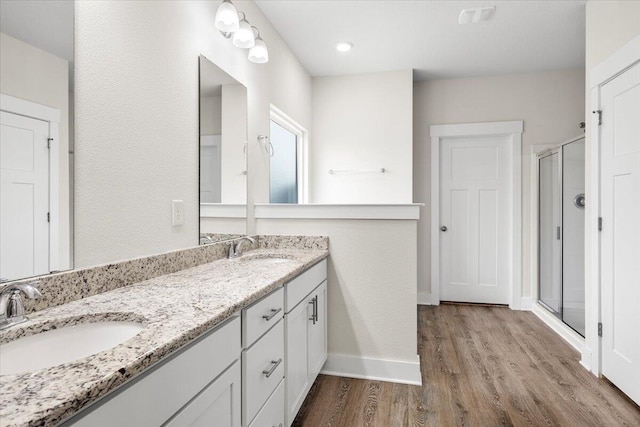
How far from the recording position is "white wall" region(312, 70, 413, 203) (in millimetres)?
3871

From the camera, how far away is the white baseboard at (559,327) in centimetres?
279

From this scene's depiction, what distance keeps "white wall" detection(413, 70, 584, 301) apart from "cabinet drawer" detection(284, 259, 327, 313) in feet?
7.53

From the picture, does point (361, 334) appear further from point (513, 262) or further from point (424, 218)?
point (513, 262)

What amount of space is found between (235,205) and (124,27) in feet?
3.66

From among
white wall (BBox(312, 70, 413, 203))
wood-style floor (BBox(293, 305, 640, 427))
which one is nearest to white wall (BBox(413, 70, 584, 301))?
white wall (BBox(312, 70, 413, 203))

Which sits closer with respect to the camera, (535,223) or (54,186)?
(54,186)

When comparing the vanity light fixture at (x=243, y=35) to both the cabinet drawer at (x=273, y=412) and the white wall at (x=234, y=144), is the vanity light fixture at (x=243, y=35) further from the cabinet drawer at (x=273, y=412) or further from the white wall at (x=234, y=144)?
the cabinet drawer at (x=273, y=412)

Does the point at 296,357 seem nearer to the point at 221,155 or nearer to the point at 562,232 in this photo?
the point at 221,155

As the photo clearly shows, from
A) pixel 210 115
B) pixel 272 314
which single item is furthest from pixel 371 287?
pixel 210 115

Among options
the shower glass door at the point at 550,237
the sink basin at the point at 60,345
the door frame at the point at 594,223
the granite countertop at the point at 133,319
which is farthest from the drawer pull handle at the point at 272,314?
the shower glass door at the point at 550,237

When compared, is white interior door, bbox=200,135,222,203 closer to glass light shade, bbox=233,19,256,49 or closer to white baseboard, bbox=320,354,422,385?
glass light shade, bbox=233,19,256,49

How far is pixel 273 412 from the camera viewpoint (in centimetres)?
145

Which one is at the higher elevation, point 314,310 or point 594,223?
point 594,223

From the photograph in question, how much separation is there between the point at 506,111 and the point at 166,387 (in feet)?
14.0
